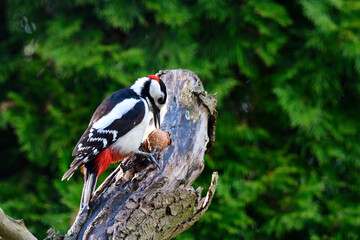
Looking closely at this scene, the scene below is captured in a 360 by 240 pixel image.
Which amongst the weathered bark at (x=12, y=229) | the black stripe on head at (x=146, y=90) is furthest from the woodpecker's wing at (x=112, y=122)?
the weathered bark at (x=12, y=229)

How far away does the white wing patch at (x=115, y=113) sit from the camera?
2825 mm

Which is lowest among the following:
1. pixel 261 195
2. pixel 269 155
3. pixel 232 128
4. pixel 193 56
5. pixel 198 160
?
pixel 261 195

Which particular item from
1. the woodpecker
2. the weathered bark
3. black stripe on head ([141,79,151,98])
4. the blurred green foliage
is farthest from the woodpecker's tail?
the blurred green foliage

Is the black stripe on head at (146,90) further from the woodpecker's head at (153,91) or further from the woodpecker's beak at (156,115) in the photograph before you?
the woodpecker's beak at (156,115)

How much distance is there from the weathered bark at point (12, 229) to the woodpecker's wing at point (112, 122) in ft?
2.64

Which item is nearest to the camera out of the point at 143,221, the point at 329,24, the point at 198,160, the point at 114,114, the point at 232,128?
the point at 143,221

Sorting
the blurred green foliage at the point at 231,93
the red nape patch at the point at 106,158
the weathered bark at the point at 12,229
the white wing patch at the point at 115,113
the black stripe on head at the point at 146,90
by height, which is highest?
the weathered bark at the point at 12,229

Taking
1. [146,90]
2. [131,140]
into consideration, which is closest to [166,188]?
[131,140]

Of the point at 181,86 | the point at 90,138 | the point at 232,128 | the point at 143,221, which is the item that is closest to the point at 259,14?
the point at 232,128

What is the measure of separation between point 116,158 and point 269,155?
1857 millimetres

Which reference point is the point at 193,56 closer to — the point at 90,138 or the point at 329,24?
the point at 329,24

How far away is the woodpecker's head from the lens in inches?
115

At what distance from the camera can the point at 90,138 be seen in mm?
2693

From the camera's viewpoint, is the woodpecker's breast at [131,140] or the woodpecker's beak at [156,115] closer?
the woodpecker's breast at [131,140]
